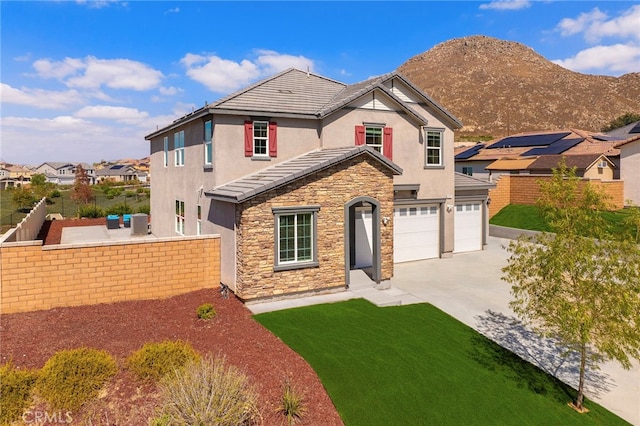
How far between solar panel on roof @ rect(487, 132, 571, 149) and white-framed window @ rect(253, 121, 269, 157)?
124ft

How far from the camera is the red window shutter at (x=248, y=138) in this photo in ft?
53.0

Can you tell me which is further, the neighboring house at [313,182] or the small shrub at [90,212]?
the small shrub at [90,212]

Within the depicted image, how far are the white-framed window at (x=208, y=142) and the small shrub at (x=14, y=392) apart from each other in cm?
1003

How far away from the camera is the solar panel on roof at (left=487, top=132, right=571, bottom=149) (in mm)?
44344

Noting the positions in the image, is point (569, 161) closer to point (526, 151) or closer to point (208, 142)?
point (526, 151)

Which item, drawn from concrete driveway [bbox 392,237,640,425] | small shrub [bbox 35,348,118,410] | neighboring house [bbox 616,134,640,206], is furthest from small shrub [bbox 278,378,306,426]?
neighboring house [bbox 616,134,640,206]

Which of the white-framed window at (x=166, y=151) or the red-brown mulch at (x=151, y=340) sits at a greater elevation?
the white-framed window at (x=166, y=151)

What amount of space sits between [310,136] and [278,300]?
7.53m

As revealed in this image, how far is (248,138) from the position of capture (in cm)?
1620

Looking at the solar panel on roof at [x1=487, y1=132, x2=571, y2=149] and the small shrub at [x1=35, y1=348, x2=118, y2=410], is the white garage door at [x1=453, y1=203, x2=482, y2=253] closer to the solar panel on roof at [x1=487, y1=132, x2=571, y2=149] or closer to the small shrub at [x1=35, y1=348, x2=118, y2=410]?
the small shrub at [x1=35, y1=348, x2=118, y2=410]

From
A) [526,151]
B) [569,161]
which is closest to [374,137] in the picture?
[569,161]

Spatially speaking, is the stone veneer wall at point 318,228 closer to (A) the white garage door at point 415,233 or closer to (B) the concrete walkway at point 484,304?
(B) the concrete walkway at point 484,304

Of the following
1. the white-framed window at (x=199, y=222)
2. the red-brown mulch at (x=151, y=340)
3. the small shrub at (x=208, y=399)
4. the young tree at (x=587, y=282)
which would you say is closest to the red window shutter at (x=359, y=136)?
the white-framed window at (x=199, y=222)

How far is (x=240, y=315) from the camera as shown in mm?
12344
